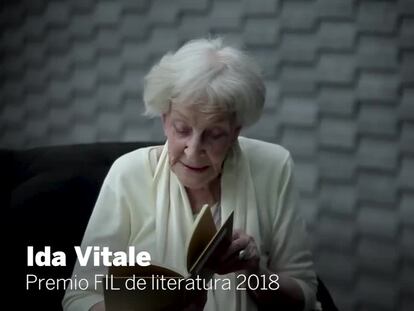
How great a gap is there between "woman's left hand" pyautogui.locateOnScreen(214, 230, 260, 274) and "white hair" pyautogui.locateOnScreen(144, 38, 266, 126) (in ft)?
0.59

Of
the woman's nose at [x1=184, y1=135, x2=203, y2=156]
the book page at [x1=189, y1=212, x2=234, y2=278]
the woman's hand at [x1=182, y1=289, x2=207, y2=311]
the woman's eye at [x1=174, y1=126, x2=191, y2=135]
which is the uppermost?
the woman's eye at [x1=174, y1=126, x2=191, y2=135]

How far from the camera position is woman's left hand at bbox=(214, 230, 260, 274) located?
87 cm

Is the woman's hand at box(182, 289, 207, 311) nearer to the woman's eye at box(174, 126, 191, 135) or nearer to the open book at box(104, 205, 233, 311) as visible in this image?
the open book at box(104, 205, 233, 311)

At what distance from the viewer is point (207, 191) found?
1019 mm

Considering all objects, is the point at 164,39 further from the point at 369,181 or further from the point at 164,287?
the point at 164,287

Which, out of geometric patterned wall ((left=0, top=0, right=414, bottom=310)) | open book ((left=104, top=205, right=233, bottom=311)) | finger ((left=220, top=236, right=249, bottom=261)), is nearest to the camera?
open book ((left=104, top=205, right=233, bottom=311))

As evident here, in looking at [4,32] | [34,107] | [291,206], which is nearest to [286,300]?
[291,206]

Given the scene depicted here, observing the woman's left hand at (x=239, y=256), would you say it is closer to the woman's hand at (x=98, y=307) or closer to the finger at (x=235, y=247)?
the finger at (x=235, y=247)

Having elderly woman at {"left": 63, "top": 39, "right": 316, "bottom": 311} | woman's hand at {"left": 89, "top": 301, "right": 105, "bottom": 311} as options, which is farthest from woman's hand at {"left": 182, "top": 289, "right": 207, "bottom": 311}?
woman's hand at {"left": 89, "top": 301, "right": 105, "bottom": 311}

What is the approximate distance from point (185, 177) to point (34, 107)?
693 mm

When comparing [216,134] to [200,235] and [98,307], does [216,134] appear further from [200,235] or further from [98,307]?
[98,307]

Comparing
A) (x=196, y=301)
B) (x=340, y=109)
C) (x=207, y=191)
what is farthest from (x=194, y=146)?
(x=340, y=109)

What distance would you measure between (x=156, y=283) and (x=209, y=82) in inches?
11.9

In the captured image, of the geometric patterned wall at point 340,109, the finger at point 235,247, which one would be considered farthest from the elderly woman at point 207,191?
the geometric patterned wall at point 340,109
